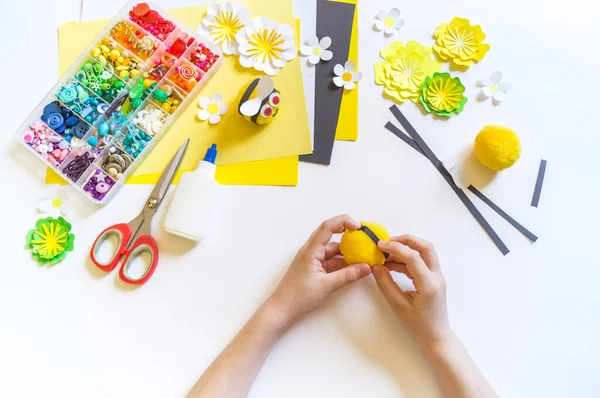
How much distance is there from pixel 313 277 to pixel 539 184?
0.44 meters

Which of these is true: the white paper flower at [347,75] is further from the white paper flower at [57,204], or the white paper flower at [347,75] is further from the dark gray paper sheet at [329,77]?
the white paper flower at [57,204]

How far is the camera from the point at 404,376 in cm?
65

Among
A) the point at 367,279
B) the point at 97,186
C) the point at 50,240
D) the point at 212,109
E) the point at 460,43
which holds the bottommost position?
the point at 50,240

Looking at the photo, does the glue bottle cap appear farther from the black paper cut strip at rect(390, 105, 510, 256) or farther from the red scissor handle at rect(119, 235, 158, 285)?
the black paper cut strip at rect(390, 105, 510, 256)

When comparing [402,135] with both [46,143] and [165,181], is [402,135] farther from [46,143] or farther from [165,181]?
[46,143]

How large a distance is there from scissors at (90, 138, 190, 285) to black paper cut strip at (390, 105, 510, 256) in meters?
0.40

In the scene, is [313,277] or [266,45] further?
[266,45]

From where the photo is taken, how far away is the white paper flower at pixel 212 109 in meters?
0.73

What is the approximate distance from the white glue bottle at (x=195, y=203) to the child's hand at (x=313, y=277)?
6.3 inches

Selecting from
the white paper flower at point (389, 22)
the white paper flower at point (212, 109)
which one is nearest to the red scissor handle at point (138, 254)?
the white paper flower at point (212, 109)

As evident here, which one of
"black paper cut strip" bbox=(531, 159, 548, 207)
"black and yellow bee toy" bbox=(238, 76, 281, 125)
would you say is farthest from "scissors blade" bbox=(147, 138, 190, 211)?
"black paper cut strip" bbox=(531, 159, 548, 207)

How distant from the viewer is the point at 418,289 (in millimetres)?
621

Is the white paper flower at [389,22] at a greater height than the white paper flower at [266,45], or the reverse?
the white paper flower at [389,22]

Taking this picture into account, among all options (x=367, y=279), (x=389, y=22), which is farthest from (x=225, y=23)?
(x=367, y=279)
